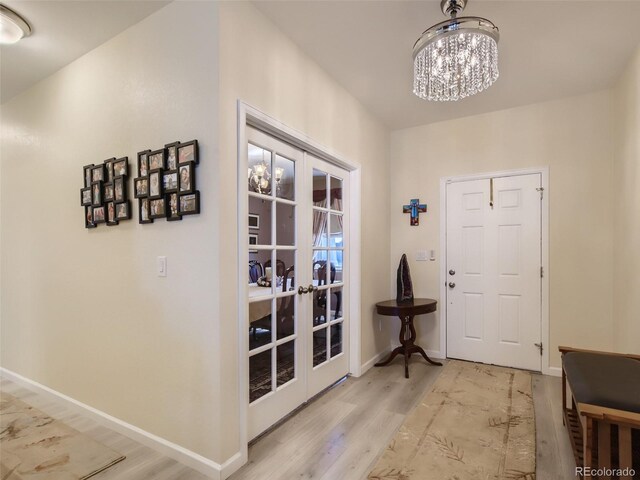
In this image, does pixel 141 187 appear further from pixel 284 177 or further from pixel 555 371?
pixel 555 371

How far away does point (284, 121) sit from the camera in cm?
238

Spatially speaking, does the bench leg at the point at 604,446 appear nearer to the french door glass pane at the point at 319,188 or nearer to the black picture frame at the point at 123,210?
the french door glass pane at the point at 319,188

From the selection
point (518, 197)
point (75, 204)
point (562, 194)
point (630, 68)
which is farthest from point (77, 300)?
point (630, 68)

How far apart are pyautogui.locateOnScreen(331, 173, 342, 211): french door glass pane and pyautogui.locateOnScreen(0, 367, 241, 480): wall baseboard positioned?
6.70 feet

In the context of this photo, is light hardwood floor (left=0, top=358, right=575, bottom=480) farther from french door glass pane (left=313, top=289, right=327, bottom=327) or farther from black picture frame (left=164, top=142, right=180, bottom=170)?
black picture frame (left=164, top=142, right=180, bottom=170)

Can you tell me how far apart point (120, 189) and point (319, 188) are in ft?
4.81

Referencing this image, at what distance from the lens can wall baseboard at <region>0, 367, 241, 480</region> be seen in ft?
6.15

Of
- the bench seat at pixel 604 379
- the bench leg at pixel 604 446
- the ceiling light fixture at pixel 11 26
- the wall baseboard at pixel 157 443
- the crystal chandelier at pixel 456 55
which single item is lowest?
the wall baseboard at pixel 157 443

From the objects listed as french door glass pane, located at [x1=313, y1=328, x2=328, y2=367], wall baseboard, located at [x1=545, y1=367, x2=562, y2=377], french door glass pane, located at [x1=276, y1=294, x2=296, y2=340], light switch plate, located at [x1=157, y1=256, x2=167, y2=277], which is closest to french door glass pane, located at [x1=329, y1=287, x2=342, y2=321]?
french door glass pane, located at [x1=313, y1=328, x2=328, y2=367]

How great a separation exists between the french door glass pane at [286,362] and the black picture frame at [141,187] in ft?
4.35

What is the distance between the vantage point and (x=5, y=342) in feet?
10.6

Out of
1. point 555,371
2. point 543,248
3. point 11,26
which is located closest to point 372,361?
point 555,371

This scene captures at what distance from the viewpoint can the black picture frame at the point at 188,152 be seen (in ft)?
6.30

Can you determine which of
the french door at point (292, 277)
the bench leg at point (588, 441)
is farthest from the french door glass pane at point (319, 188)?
the bench leg at point (588, 441)
